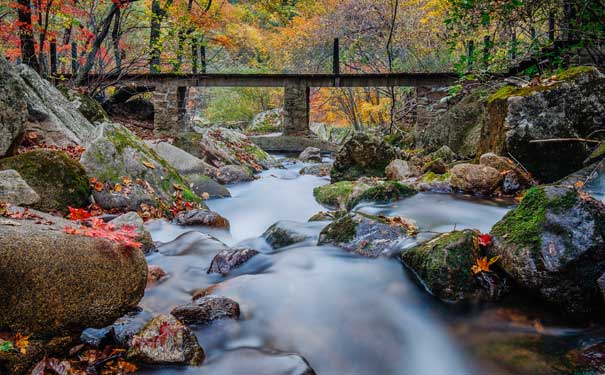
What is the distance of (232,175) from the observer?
29.9 feet

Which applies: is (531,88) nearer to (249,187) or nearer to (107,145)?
(249,187)

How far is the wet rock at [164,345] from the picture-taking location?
8.22ft

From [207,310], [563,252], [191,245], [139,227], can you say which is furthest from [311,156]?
[563,252]

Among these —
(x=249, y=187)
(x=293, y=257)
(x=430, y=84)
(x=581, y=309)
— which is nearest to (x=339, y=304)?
(x=293, y=257)

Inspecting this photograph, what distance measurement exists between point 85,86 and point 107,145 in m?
9.60

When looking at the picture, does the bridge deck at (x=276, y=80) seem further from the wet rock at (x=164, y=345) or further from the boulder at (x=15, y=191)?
the wet rock at (x=164, y=345)

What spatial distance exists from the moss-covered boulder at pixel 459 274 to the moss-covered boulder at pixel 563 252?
170mm

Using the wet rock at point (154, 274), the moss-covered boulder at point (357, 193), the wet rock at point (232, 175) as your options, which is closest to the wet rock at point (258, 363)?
the wet rock at point (154, 274)

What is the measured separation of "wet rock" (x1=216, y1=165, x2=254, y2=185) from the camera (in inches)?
355

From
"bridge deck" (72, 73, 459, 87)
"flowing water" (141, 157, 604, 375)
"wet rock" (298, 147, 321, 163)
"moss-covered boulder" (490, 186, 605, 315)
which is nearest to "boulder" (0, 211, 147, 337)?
"flowing water" (141, 157, 604, 375)

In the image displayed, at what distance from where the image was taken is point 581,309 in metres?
2.88

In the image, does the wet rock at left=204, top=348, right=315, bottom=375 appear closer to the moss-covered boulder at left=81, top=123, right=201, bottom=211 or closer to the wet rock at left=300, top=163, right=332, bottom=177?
the moss-covered boulder at left=81, top=123, right=201, bottom=211

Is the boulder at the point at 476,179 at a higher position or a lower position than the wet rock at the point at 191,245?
higher

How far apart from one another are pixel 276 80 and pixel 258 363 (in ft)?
44.1
